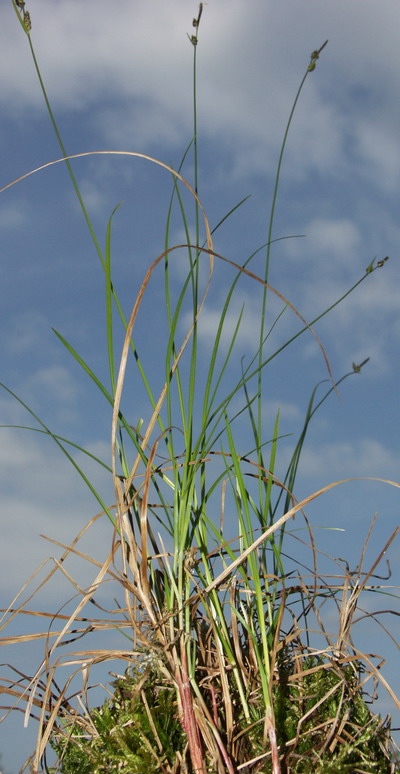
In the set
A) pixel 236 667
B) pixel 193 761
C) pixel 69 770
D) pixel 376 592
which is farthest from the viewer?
pixel 376 592

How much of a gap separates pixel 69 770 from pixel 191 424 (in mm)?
780

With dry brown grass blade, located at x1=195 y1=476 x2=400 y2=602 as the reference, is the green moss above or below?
below

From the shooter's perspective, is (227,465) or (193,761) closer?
Result: (193,761)

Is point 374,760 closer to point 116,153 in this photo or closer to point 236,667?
point 236,667

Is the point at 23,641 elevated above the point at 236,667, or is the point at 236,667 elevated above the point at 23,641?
the point at 23,641

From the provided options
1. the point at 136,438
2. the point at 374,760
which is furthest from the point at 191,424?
the point at 374,760

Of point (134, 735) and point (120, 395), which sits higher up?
point (120, 395)

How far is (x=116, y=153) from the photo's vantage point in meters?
1.60

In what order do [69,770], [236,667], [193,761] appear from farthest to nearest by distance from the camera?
[69,770]
[236,667]
[193,761]

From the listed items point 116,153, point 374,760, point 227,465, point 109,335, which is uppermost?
point 116,153

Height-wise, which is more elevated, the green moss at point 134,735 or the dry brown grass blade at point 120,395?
the dry brown grass blade at point 120,395

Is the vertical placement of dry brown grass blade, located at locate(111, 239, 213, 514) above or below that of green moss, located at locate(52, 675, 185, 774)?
above

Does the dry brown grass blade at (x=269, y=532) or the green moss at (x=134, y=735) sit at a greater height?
the dry brown grass blade at (x=269, y=532)

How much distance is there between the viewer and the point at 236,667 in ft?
4.63
